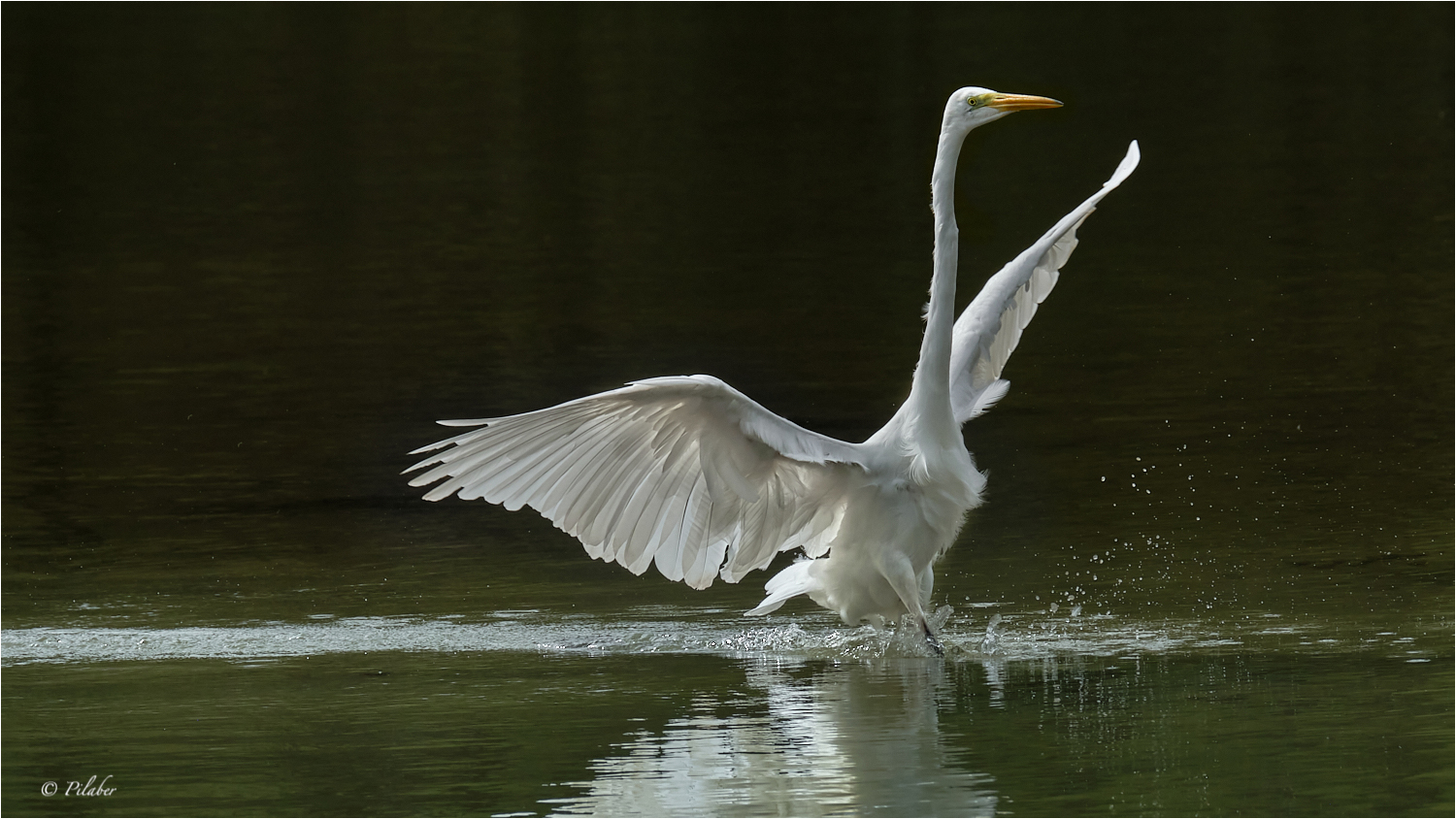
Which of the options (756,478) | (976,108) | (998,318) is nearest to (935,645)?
(756,478)

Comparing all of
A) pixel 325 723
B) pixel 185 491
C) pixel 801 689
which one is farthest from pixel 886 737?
pixel 185 491

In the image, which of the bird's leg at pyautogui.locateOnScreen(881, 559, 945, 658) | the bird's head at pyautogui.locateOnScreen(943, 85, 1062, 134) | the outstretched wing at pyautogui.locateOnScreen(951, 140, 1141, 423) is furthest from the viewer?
the outstretched wing at pyautogui.locateOnScreen(951, 140, 1141, 423)

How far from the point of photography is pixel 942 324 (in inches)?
310

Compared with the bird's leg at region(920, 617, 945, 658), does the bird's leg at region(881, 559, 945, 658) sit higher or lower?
higher

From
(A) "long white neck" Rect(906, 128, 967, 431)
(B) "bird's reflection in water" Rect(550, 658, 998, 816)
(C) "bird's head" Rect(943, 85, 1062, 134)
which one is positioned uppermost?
(C) "bird's head" Rect(943, 85, 1062, 134)

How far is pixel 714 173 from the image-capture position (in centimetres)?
2241

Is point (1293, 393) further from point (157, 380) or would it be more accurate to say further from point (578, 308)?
point (157, 380)

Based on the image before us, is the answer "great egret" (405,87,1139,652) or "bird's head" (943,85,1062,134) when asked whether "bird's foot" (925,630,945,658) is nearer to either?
"great egret" (405,87,1139,652)

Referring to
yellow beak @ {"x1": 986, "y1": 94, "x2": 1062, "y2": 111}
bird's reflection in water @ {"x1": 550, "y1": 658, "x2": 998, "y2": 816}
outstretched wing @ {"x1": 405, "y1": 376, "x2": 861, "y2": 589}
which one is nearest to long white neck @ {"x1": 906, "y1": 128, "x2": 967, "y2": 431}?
yellow beak @ {"x1": 986, "y1": 94, "x2": 1062, "y2": 111}

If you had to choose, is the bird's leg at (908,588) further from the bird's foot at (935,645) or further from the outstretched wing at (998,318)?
the outstretched wing at (998,318)

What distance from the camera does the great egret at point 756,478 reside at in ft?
23.4

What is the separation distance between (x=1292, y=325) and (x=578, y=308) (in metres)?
5.41

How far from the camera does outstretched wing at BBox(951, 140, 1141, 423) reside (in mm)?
8805

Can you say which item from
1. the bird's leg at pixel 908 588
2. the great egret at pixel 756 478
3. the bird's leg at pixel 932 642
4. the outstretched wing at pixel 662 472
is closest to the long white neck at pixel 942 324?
the great egret at pixel 756 478
